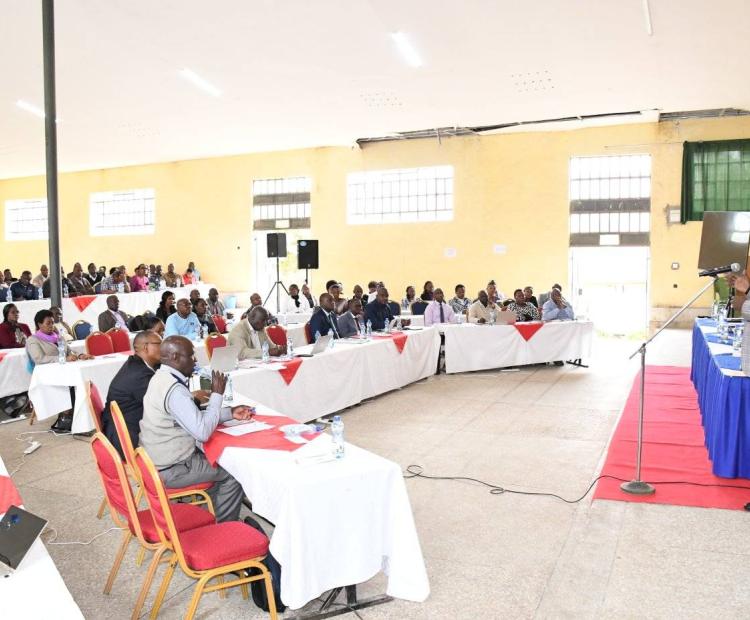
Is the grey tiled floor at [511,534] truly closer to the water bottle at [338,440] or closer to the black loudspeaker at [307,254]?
the water bottle at [338,440]

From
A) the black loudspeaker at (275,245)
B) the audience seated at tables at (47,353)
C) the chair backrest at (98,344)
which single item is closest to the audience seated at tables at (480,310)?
the black loudspeaker at (275,245)

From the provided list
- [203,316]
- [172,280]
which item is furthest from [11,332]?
[172,280]

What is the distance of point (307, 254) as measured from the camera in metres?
15.9

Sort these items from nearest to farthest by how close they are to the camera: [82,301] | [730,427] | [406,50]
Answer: [730,427], [406,50], [82,301]

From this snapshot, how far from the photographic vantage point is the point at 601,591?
3.58 m

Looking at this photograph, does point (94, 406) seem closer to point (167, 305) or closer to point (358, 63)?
point (167, 305)

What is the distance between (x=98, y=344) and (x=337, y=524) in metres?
5.35

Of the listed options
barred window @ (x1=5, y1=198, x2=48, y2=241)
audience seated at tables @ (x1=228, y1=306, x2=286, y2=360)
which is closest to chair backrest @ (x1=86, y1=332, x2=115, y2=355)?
audience seated at tables @ (x1=228, y1=306, x2=286, y2=360)

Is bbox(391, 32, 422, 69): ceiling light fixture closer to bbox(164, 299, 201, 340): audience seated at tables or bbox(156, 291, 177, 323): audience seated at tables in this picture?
bbox(164, 299, 201, 340): audience seated at tables

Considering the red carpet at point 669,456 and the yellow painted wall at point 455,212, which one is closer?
the red carpet at point 669,456

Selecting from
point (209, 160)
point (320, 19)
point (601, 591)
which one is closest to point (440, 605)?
point (601, 591)

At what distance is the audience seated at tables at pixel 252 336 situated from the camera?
7.13 meters

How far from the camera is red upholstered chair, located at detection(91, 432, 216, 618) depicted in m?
3.20

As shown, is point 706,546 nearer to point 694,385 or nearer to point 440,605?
point 440,605
